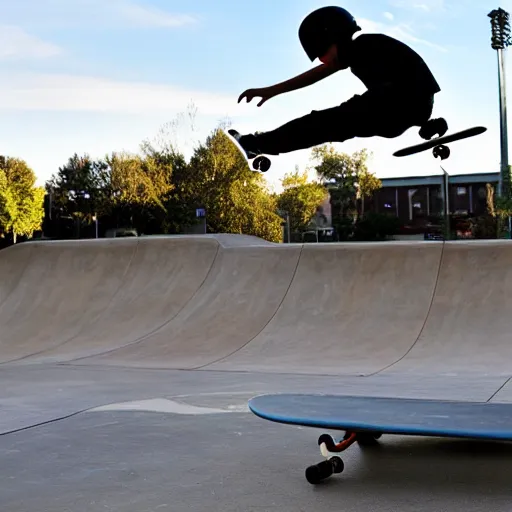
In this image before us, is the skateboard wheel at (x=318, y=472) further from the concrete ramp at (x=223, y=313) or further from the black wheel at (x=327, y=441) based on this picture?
the concrete ramp at (x=223, y=313)

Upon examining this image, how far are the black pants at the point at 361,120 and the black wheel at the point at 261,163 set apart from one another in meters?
0.29

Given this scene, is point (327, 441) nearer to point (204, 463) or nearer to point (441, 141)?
point (204, 463)

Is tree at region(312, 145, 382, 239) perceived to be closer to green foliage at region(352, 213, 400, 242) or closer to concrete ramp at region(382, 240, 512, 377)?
green foliage at region(352, 213, 400, 242)

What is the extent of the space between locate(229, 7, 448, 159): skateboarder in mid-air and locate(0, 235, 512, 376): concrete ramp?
5.38 meters

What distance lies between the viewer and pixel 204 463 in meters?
4.45

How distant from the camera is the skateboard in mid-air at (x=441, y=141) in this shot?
421cm

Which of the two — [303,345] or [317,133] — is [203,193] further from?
[317,133]

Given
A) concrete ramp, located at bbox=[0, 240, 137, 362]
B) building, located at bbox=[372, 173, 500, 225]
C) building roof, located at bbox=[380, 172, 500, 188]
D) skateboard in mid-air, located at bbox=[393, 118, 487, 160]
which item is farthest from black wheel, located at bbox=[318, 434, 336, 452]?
building, located at bbox=[372, 173, 500, 225]

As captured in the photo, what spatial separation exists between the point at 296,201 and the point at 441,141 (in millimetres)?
45892

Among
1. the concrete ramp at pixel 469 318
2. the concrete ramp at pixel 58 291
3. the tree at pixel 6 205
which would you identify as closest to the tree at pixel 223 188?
the tree at pixel 6 205

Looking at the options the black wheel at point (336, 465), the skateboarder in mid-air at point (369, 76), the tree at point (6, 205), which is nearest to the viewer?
the skateboarder in mid-air at point (369, 76)

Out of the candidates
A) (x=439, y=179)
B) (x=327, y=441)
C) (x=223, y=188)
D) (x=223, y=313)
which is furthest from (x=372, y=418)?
(x=439, y=179)

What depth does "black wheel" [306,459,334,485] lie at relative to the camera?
3.93 m

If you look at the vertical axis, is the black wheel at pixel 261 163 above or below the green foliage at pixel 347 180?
below
